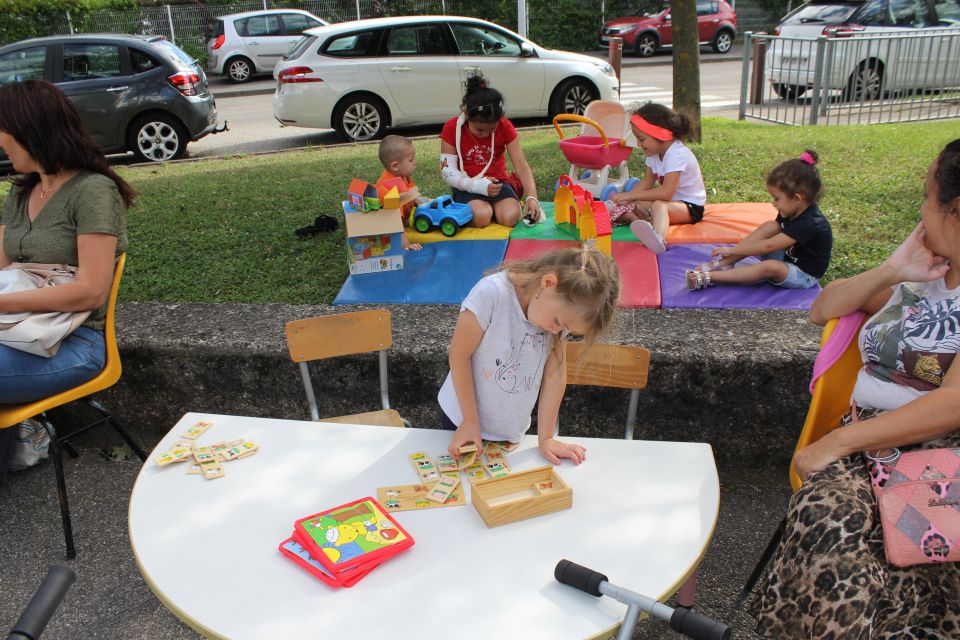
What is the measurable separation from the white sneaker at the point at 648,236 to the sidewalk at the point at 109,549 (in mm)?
1543

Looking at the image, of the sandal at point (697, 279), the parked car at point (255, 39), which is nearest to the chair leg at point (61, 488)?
the sandal at point (697, 279)

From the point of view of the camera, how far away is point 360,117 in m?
9.38

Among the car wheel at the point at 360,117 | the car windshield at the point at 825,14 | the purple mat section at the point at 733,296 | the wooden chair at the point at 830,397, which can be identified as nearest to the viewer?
the wooden chair at the point at 830,397

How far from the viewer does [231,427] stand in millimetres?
2145

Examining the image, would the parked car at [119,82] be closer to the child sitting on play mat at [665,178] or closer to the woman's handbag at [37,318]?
the child sitting on play mat at [665,178]

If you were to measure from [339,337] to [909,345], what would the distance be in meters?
1.87

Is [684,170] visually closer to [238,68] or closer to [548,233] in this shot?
[548,233]

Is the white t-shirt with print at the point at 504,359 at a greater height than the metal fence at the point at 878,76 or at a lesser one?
lesser

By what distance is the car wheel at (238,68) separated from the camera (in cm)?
1655

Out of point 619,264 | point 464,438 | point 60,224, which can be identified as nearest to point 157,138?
point 60,224

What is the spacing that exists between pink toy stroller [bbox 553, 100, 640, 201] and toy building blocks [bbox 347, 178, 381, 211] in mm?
1525

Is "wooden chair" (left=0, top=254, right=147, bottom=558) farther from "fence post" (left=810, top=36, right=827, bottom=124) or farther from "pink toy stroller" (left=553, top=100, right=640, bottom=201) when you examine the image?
"fence post" (left=810, top=36, right=827, bottom=124)

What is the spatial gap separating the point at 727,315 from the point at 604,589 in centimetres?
215

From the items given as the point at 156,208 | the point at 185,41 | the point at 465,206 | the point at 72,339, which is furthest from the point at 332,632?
the point at 185,41
